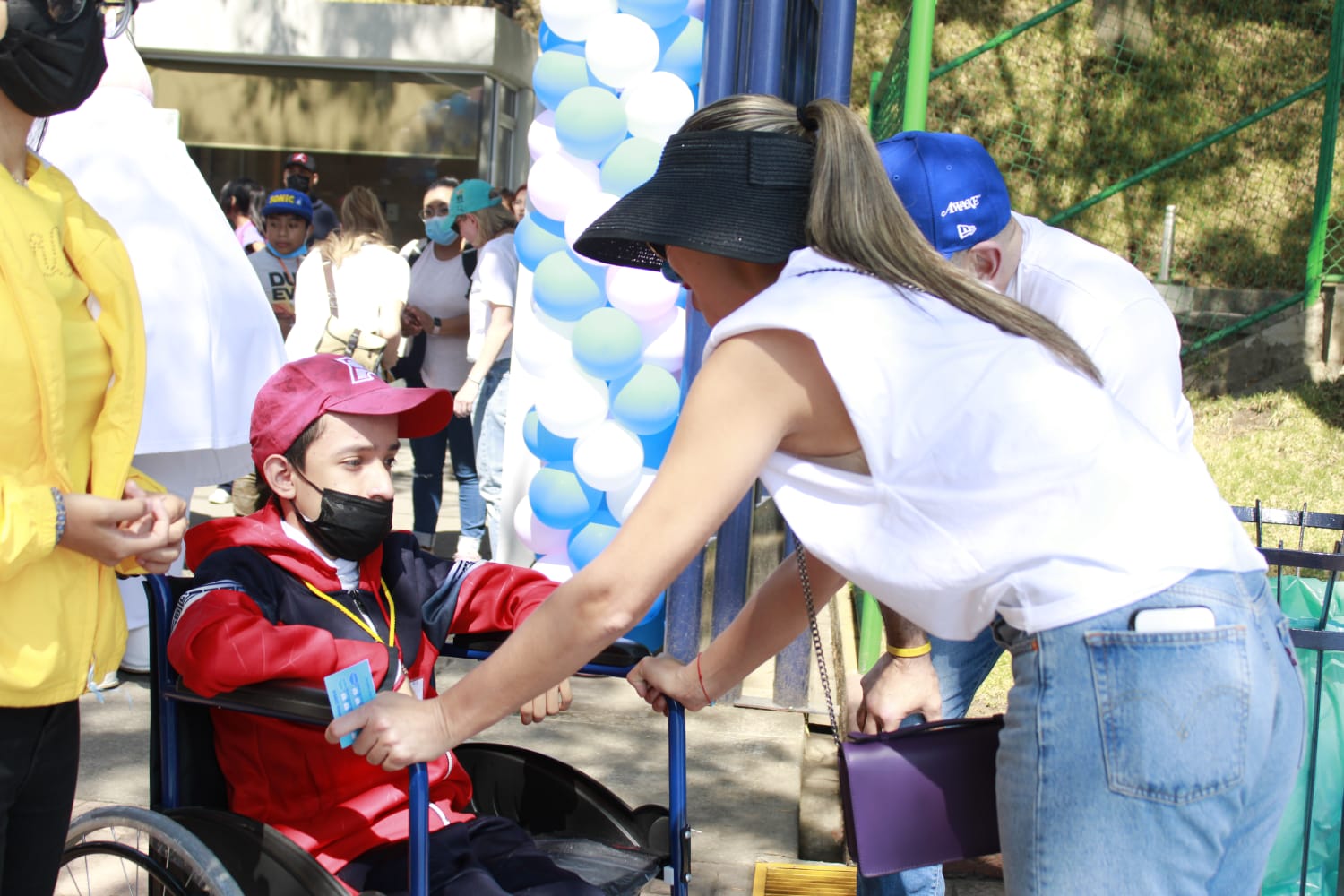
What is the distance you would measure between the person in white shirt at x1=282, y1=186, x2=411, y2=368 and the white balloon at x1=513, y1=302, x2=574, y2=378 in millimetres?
962

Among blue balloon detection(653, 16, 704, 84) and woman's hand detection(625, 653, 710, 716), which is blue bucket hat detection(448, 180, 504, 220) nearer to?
blue balloon detection(653, 16, 704, 84)

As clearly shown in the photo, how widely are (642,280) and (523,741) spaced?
1651 mm

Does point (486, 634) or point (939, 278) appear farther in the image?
point (486, 634)

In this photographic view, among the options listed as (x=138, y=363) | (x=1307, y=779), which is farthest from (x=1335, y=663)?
(x=138, y=363)

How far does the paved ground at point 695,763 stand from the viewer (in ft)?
10.9

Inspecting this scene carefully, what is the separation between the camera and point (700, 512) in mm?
1442

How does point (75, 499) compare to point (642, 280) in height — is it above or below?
below

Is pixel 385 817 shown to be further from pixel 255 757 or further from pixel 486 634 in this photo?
pixel 486 634

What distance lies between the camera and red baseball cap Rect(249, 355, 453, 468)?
231cm

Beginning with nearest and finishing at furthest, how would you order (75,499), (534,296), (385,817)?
Answer: (75,499), (385,817), (534,296)

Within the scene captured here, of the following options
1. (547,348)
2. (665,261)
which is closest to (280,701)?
(665,261)

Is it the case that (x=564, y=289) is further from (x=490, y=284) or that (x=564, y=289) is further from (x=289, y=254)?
(x=289, y=254)

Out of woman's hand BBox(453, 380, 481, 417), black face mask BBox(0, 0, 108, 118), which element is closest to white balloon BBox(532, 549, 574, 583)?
woman's hand BBox(453, 380, 481, 417)

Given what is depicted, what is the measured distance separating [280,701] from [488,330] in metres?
4.02
